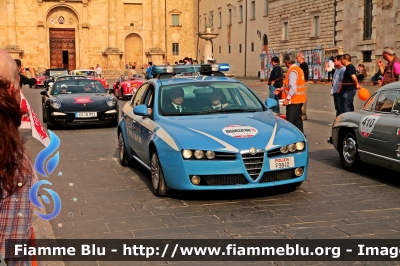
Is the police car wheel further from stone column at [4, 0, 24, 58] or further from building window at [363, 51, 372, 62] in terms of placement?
stone column at [4, 0, 24, 58]

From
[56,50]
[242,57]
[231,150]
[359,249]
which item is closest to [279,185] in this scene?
[231,150]

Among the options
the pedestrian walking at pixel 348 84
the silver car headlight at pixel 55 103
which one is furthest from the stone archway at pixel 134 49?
the pedestrian walking at pixel 348 84

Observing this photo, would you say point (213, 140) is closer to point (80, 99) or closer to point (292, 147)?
point (292, 147)

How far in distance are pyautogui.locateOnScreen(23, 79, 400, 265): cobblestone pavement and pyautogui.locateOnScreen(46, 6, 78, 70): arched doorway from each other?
183ft

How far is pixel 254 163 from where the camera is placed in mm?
6598

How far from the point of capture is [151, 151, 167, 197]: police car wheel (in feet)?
22.9

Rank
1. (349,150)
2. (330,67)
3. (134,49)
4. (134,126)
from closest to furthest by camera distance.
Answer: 1. (134,126)
2. (349,150)
3. (330,67)
4. (134,49)

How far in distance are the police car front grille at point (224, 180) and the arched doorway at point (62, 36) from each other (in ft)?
193

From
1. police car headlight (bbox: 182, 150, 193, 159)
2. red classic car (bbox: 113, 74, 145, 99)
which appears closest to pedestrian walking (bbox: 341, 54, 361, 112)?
police car headlight (bbox: 182, 150, 193, 159)

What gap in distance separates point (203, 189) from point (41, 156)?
4150 mm

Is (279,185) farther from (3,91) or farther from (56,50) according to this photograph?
(56,50)

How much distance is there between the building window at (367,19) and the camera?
34.9 metres

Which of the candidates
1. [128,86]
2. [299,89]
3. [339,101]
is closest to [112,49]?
[128,86]

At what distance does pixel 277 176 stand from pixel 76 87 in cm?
1145
